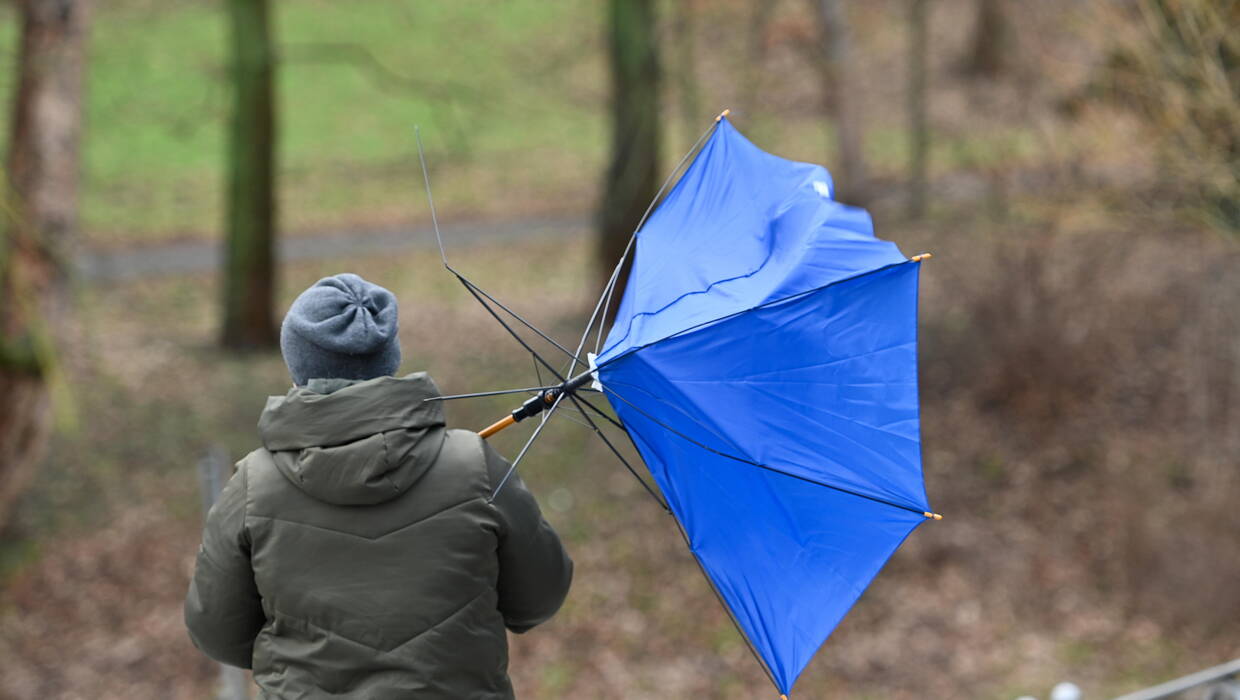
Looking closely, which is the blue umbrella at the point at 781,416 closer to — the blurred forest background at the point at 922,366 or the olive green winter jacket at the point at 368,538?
the olive green winter jacket at the point at 368,538

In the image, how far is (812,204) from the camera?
2.91 metres

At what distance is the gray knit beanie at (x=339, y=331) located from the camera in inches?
82.8

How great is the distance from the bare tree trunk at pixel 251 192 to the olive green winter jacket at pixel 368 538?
9.98m

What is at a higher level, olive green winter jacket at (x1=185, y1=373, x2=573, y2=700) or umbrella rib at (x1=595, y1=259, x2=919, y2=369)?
umbrella rib at (x1=595, y1=259, x2=919, y2=369)

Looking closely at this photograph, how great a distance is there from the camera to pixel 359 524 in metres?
2.08

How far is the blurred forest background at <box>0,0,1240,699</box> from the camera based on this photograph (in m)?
7.84

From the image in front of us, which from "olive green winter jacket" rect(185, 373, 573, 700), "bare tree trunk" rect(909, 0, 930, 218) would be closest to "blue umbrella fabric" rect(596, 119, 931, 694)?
"olive green winter jacket" rect(185, 373, 573, 700)

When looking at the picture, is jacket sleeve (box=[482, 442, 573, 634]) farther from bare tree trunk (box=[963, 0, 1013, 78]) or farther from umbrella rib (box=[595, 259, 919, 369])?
bare tree trunk (box=[963, 0, 1013, 78])

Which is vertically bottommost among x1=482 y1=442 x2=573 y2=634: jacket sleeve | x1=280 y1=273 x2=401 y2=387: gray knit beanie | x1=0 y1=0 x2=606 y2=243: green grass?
x1=482 y1=442 x2=573 y2=634: jacket sleeve

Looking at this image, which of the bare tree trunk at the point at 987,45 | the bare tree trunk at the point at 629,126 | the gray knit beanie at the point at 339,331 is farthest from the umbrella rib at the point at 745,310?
the bare tree trunk at the point at 987,45

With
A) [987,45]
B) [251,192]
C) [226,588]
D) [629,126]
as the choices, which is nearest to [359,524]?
[226,588]

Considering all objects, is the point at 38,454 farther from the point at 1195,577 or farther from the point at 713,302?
the point at 1195,577

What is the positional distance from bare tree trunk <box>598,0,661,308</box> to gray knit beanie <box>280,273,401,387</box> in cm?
850

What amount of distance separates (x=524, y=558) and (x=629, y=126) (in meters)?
9.41
